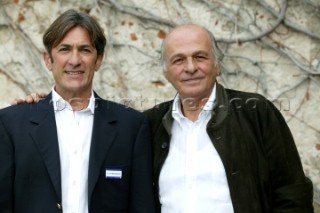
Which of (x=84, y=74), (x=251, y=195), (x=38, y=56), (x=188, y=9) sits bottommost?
(x=251, y=195)

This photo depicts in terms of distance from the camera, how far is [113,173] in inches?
93.4

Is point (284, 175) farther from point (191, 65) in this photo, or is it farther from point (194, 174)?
point (191, 65)

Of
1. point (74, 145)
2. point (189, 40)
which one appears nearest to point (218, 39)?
point (189, 40)

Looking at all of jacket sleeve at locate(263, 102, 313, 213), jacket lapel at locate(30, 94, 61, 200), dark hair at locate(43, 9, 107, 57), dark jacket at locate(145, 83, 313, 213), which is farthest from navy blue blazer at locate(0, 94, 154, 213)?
jacket sleeve at locate(263, 102, 313, 213)

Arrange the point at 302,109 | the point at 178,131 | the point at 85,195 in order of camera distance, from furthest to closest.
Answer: the point at 302,109 < the point at 178,131 < the point at 85,195

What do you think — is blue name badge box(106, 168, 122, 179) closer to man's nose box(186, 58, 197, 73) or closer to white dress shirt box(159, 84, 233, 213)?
white dress shirt box(159, 84, 233, 213)

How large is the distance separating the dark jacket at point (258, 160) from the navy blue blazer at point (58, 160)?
0.44 ft

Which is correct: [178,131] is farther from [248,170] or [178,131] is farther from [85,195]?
[85,195]

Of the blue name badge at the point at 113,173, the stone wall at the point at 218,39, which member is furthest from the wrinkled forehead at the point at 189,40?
the stone wall at the point at 218,39

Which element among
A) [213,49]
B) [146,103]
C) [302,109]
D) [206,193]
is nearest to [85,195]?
[206,193]

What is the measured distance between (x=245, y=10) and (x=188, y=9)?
401mm

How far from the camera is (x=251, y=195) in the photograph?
237 cm

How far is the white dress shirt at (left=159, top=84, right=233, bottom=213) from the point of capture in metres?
2.36

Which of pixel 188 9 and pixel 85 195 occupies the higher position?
pixel 188 9
